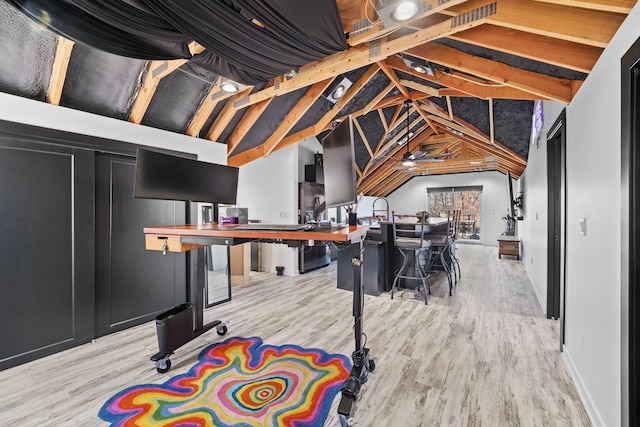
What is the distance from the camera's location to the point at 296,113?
424 centimetres

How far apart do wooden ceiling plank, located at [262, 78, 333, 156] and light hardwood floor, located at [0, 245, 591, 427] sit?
2.50m

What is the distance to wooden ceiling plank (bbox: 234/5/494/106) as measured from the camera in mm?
2072

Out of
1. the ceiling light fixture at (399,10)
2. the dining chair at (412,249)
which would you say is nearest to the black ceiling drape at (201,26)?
the ceiling light fixture at (399,10)

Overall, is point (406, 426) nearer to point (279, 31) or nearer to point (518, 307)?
point (279, 31)

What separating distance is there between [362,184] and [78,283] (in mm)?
7937

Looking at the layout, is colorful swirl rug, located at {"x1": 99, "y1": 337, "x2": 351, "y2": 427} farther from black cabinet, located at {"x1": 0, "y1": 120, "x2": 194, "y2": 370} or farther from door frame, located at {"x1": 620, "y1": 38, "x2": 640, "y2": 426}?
door frame, located at {"x1": 620, "y1": 38, "x2": 640, "y2": 426}

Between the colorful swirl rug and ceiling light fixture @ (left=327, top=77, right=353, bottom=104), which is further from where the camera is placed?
ceiling light fixture @ (left=327, top=77, right=353, bottom=104)

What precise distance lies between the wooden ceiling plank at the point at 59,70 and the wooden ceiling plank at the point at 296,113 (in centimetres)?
260

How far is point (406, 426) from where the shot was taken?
1.64m

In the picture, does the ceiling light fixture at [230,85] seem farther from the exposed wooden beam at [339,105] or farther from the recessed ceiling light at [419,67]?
the recessed ceiling light at [419,67]

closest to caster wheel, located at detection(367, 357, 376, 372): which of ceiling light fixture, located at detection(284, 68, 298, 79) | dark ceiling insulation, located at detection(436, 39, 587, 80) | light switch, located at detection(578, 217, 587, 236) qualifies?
light switch, located at detection(578, 217, 587, 236)

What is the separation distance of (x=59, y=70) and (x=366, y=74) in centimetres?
358

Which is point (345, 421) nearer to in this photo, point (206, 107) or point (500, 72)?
point (500, 72)

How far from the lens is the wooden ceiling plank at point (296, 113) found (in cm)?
395
